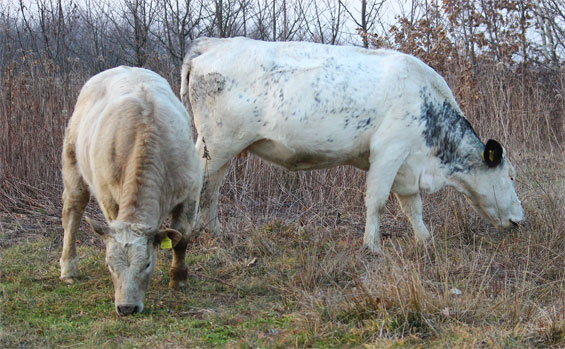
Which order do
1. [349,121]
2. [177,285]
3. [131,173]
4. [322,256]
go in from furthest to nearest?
[349,121] < [322,256] < [177,285] < [131,173]

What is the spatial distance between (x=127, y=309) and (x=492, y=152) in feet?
13.0

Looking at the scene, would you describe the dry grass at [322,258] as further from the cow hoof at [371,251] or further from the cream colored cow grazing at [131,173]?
the cream colored cow grazing at [131,173]

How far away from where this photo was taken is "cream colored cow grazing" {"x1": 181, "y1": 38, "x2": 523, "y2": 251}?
248 inches

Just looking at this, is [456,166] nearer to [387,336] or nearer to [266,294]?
[266,294]

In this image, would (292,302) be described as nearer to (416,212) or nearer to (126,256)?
(126,256)

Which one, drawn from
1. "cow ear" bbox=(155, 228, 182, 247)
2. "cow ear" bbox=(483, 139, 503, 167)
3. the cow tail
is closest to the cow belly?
the cow tail

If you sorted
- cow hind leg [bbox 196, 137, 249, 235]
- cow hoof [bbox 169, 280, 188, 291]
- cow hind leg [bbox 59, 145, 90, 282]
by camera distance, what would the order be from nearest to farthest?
cow hoof [bbox 169, 280, 188, 291] < cow hind leg [bbox 59, 145, 90, 282] < cow hind leg [bbox 196, 137, 249, 235]

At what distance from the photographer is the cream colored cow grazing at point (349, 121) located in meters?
6.30

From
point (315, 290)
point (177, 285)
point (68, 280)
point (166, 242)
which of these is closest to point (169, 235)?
point (166, 242)

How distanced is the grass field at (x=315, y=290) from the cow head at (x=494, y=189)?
18 centimetres

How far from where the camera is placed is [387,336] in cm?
383

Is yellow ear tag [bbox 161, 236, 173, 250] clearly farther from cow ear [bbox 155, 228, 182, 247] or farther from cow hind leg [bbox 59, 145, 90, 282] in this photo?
cow hind leg [bbox 59, 145, 90, 282]

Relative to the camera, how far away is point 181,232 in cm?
514

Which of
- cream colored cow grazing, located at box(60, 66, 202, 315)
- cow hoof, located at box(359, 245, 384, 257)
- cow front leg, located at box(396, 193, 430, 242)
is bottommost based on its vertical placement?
cow hoof, located at box(359, 245, 384, 257)
